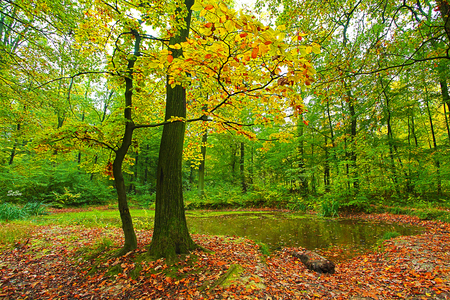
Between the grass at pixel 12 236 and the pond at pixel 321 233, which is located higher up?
the grass at pixel 12 236

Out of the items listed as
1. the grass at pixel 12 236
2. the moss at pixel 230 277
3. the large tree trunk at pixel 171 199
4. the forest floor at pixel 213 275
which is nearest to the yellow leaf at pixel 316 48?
the large tree trunk at pixel 171 199

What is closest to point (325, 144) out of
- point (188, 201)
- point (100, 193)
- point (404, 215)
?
point (404, 215)

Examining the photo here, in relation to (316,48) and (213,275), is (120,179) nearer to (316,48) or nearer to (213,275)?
(213,275)

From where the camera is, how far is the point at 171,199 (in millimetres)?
3465

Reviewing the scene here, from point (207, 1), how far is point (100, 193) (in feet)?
55.3

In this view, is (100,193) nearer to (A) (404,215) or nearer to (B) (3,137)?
(B) (3,137)

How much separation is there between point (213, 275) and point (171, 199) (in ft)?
4.55

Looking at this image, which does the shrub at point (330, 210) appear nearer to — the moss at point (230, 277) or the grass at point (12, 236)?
the moss at point (230, 277)

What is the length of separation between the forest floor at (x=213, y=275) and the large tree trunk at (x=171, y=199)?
22 cm

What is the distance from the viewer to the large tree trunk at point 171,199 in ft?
10.9

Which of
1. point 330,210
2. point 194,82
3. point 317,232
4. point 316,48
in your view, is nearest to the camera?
point 316,48

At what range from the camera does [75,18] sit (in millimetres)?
3656

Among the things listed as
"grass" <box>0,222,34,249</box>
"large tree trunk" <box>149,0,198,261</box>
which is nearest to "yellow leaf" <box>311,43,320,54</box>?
"large tree trunk" <box>149,0,198,261</box>

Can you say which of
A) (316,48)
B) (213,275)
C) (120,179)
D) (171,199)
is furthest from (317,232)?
(316,48)
